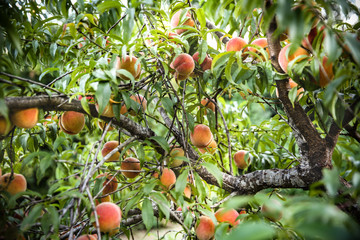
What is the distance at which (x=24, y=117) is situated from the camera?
65 cm

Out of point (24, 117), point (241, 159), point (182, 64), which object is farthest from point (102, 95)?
point (241, 159)

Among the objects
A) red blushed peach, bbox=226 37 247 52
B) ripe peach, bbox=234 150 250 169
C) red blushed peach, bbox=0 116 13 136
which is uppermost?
red blushed peach, bbox=226 37 247 52

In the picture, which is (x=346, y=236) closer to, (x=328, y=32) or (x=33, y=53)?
(x=328, y=32)

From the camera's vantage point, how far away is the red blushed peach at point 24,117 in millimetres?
623

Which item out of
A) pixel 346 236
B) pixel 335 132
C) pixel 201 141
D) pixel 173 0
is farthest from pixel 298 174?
Result: pixel 173 0

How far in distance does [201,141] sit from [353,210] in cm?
52

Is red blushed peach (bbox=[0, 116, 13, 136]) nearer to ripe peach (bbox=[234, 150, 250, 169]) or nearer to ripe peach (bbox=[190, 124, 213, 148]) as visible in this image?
ripe peach (bbox=[190, 124, 213, 148])

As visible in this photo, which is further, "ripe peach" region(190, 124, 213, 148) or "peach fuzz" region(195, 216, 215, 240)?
"ripe peach" region(190, 124, 213, 148)

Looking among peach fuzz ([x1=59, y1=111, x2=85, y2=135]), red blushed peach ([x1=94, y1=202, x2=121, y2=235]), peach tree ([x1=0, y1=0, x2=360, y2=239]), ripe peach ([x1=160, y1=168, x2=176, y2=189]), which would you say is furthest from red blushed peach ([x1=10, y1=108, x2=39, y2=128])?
ripe peach ([x1=160, y1=168, x2=176, y2=189])

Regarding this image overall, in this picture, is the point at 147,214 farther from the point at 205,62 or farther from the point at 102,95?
the point at 205,62

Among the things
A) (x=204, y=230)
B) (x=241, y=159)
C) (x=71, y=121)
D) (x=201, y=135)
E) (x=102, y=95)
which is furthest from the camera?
(x=241, y=159)

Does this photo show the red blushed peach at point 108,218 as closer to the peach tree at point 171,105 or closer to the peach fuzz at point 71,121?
the peach tree at point 171,105

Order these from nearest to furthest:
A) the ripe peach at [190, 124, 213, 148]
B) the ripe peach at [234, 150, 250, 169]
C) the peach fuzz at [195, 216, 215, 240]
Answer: the peach fuzz at [195, 216, 215, 240] < the ripe peach at [190, 124, 213, 148] < the ripe peach at [234, 150, 250, 169]

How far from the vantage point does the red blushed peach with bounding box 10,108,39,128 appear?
623 mm
